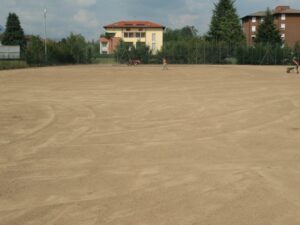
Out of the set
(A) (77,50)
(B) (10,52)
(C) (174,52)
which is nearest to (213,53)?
(C) (174,52)

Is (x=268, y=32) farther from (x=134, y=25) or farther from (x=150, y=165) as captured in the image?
(x=150, y=165)

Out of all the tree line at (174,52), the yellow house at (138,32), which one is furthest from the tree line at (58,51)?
the yellow house at (138,32)

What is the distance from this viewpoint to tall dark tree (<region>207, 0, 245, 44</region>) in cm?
7081

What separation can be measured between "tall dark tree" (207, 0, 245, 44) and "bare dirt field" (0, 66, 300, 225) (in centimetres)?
5850

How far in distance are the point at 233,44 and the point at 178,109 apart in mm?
45822

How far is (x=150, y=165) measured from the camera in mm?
7047

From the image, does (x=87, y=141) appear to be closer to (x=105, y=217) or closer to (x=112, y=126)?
(x=112, y=126)

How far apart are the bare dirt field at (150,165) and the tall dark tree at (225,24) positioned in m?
58.5

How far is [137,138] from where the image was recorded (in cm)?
927

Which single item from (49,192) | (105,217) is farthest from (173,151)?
(105,217)

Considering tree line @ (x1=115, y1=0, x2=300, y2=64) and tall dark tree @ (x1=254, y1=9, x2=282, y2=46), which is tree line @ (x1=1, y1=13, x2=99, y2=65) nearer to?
tree line @ (x1=115, y1=0, x2=300, y2=64)

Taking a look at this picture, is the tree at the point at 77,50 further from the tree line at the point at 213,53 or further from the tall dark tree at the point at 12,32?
the tall dark tree at the point at 12,32

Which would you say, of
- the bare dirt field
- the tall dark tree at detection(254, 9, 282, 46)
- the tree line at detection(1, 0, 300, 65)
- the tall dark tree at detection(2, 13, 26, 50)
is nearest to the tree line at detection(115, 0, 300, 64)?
the tree line at detection(1, 0, 300, 65)

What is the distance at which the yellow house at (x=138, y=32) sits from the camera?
102 m
